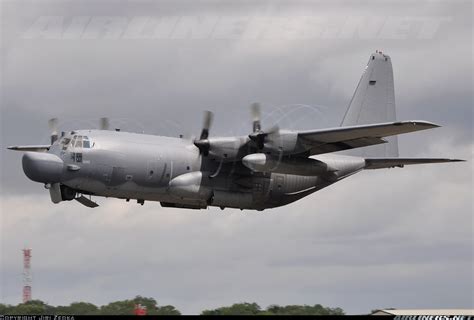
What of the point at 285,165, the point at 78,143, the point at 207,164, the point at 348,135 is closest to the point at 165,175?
the point at 207,164

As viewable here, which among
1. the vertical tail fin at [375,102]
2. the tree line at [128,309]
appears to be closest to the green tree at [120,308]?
the tree line at [128,309]

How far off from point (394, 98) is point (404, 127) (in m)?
9.49

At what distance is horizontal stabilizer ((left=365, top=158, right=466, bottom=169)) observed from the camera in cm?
3969

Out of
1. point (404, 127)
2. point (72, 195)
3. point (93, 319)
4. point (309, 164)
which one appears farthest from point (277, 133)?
point (93, 319)

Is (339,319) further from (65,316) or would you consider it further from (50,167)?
(50,167)

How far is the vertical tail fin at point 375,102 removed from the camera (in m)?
42.8

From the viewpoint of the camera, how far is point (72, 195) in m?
36.6

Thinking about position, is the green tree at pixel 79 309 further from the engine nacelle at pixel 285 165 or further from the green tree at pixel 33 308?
the engine nacelle at pixel 285 165

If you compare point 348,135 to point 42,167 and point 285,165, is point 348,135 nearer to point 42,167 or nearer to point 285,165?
point 285,165

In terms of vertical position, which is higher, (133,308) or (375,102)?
(375,102)

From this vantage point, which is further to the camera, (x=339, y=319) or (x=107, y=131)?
(x=107, y=131)

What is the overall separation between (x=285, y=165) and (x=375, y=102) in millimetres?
7973

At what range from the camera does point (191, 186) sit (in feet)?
122

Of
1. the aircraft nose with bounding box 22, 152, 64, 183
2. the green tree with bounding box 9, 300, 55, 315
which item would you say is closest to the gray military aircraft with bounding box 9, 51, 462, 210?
the aircraft nose with bounding box 22, 152, 64, 183
